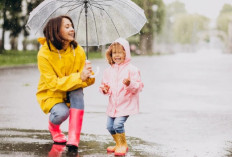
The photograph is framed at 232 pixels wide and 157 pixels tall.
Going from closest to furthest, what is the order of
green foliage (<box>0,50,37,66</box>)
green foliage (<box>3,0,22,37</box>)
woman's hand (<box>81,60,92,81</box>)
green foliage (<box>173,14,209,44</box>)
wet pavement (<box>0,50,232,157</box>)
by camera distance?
woman's hand (<box>81,60,92,81</box>)
wet pavement (<box>0,50,232,157</box>)
green foliage (<box>0,50,37,66</box>)
green foliage (<box>3,0,22,37</box>)
green foliage (<box>173,14,209,44</box>)

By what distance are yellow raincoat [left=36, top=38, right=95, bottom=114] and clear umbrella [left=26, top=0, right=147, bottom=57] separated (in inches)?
10.9

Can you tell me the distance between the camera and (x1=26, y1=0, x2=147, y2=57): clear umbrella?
18.9 feet

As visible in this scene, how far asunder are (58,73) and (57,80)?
0.15 m

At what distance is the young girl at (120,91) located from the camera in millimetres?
5355

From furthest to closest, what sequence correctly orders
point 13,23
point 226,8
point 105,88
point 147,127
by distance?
1. point 226,8
2. point 13,23
3. point 147,127
4. point 105,88

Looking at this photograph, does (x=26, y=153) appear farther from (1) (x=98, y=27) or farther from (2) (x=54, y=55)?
(1) (x=98, y=27)

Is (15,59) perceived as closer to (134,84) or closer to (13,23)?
(13,23)

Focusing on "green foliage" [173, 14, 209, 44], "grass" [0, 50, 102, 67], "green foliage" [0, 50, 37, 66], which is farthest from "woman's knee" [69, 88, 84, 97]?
"green foliage" [173, 14, 209, 44]

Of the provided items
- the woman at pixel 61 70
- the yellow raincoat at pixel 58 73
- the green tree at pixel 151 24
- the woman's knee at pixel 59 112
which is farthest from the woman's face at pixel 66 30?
the green tree at pixel 151 24

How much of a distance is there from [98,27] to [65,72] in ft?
2.61

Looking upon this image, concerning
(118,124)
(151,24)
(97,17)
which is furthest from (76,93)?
(151,24)

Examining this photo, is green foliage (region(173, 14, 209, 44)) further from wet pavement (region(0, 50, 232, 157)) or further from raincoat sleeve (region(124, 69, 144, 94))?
raincoat sleeve (region(124, 69, 144, 94))

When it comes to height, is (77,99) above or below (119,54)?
below

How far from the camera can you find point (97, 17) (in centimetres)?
599
